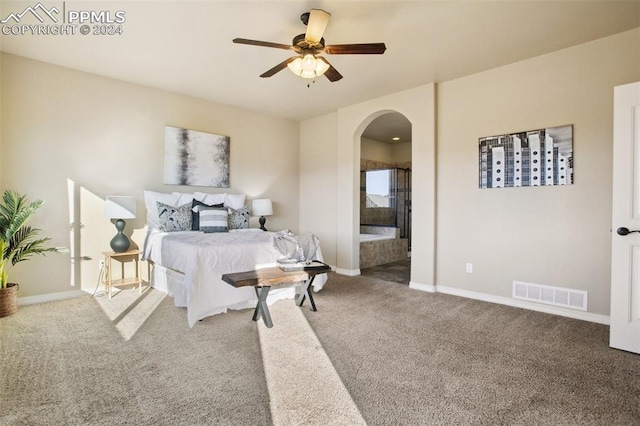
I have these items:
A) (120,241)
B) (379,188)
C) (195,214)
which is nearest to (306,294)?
(195,214)

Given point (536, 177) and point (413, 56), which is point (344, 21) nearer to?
point (413, 56)

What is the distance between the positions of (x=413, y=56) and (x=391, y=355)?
305cm

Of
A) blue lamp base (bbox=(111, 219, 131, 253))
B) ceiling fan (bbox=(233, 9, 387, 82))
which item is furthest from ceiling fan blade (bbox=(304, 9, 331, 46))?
blue lamp base (bbox=(111, 219, 131, 253))

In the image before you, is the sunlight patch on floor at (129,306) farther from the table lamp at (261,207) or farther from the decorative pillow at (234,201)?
the table lamp at (261,207)

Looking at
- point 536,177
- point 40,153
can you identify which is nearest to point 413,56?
point 536,177

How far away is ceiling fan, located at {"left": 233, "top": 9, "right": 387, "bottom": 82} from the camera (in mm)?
2497

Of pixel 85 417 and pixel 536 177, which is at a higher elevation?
pixel 536 177

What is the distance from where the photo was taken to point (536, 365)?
89.9 inches

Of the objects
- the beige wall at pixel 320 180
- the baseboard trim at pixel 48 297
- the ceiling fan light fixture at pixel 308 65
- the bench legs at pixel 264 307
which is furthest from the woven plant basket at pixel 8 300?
the beige wall at pixel 320 180

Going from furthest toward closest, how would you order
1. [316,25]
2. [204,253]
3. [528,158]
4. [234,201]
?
[234,201] → [528,158] → [204,253] → [316,25]

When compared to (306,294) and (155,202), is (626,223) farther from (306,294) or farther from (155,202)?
(155,202)

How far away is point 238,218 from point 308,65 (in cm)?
271

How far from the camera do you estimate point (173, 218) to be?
14.0 ft

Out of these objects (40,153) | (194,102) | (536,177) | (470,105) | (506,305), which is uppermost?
(194,102)
